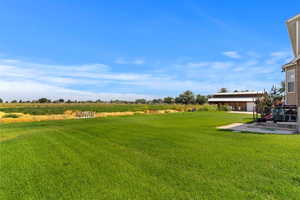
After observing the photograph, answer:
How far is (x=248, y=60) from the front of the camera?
2872 cm

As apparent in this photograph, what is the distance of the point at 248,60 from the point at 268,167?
2956 cm

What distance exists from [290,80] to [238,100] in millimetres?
35865

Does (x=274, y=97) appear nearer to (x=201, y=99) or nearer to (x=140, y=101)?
(x=201, y=99)

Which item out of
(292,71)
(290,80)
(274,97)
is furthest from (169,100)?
(292,71)

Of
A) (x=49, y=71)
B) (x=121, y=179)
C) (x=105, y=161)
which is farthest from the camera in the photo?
(x=49, y=71)

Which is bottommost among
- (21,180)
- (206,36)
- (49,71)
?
(21,180)

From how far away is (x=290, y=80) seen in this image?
10805 millimetres

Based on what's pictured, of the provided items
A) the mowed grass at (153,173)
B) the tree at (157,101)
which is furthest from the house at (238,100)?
the tree at (157,101)

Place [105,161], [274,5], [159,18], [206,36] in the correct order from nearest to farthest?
[105,161]
[274,5]
[159,18]
[206,36]

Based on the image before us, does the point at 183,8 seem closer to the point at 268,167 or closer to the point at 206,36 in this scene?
the point at 206,36

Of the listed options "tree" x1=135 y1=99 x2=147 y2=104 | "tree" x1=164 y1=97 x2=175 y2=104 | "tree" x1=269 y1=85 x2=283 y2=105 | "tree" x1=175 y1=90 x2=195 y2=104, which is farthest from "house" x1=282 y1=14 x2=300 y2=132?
"tree" x1=135 y1=99 x2=147 y2=104

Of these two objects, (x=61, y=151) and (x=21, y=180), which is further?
(x=61, y=151)

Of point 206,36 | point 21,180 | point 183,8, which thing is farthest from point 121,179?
point 206,36

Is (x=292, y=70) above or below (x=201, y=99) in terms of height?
below
